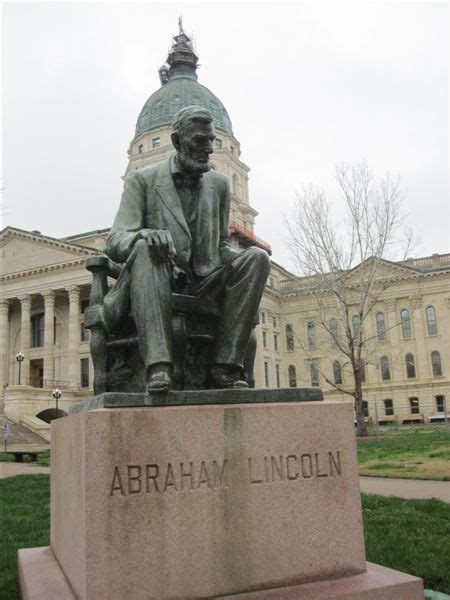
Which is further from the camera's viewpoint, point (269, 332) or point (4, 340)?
point (269, 332)

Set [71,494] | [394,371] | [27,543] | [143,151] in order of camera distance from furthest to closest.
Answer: [143,151] < [394,371] < [27,543] < [71,494]

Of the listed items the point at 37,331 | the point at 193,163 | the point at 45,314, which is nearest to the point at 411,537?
the point at 193,163

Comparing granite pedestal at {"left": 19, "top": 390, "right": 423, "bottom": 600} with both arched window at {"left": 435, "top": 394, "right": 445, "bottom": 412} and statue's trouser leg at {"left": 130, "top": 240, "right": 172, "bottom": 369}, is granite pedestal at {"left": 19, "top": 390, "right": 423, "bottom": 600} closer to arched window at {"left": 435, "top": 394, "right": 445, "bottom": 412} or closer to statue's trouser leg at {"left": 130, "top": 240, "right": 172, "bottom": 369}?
statue's trouser leg at {"left": 130, "top": 240, "right": 172, "bottom": 369}

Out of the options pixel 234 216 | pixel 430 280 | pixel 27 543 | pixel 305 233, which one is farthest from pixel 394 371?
pixel 27 543

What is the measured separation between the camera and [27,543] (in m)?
6.71

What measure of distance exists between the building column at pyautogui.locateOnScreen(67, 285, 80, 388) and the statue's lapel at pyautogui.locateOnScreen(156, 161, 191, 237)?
51.9 meters

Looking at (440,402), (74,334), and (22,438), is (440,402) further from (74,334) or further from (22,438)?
(22,438)

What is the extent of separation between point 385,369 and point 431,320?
7234 mm

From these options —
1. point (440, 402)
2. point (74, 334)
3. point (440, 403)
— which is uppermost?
point (74, 334)

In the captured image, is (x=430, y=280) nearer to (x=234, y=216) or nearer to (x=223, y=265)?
(x=234, y=216)

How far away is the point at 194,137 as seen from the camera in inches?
160

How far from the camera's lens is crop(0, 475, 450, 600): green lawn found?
16.3 feet

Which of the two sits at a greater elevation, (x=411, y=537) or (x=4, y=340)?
(x=4, y=340)

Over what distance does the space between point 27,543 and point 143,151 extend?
6568 cm
